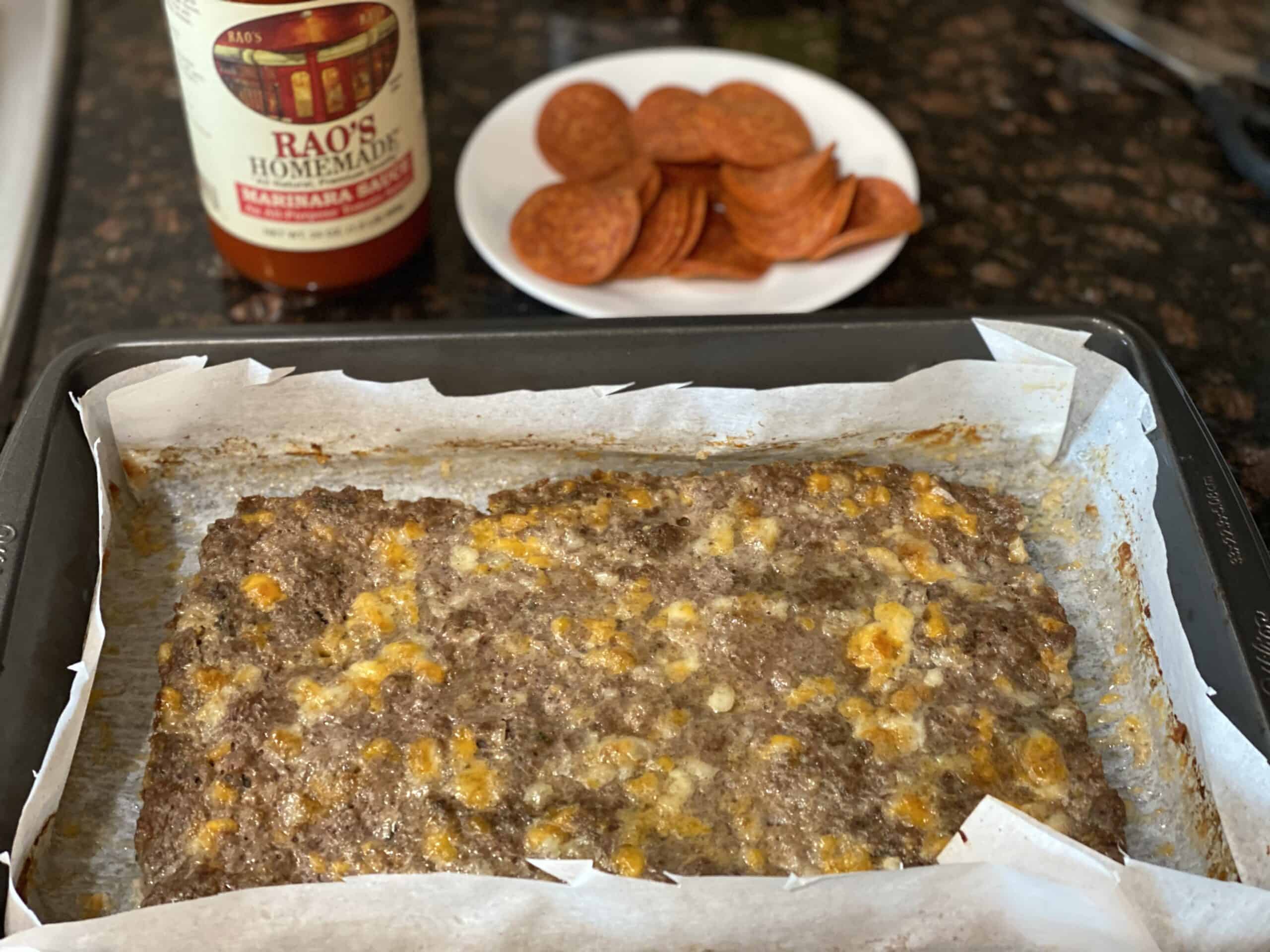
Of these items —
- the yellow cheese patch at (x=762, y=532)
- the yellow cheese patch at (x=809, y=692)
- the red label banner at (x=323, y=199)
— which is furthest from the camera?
the red label banner at (x=323, y=199)

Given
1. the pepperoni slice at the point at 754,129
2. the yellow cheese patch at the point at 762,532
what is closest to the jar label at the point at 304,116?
the pepperoni slice at the point at 754,129

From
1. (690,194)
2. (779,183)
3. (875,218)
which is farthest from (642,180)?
(875,218)

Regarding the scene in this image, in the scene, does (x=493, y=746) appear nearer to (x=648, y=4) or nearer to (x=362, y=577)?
(x=362, y=577)

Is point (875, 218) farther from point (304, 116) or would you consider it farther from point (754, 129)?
point (304, 116)

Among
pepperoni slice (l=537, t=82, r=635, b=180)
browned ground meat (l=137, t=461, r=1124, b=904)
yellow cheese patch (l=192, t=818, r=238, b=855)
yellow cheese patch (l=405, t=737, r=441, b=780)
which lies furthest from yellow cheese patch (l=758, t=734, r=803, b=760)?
pepperoni slice (l=537, t=82, r=635, b=180)

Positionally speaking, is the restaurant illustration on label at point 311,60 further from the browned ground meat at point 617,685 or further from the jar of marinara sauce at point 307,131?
Answer: the browned ground meat at point 617,685

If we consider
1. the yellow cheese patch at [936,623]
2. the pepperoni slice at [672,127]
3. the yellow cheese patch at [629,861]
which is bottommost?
the yellow cheese patch at [629,861]

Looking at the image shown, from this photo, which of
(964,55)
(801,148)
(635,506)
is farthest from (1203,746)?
(964,55)
